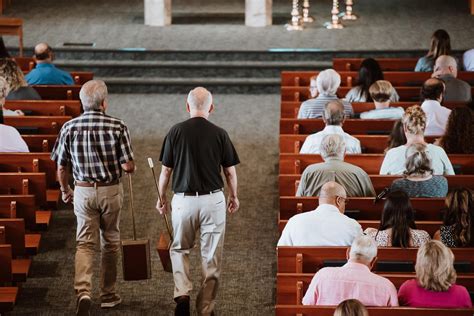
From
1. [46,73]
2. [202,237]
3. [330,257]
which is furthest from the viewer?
[46,73]

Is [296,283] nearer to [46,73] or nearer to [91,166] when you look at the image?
[91,166]

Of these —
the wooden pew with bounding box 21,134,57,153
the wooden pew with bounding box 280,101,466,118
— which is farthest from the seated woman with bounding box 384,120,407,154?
the wooden pew with bounding box 21,134,57,153

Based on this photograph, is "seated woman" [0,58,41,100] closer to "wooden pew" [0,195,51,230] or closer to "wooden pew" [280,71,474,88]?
"wooden pew" [0,195,51,230]

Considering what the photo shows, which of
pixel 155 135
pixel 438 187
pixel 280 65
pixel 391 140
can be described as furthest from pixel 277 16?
pixel 438 187

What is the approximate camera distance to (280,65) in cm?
1137

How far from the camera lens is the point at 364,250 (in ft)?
16.1

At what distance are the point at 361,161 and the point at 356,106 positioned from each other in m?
1.34

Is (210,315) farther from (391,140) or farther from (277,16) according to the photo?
(277,16)

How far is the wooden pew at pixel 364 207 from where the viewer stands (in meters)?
6.14

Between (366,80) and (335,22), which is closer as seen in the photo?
(366,80)

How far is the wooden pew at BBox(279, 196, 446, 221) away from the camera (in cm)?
614

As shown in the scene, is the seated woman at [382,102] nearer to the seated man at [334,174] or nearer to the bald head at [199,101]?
the seated man at [334,174]

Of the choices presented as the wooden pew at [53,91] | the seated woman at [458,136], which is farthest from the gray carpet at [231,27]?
the seated woman at [458,136]

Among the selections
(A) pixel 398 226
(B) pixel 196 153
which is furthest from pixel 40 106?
(A) pixel 398 226
